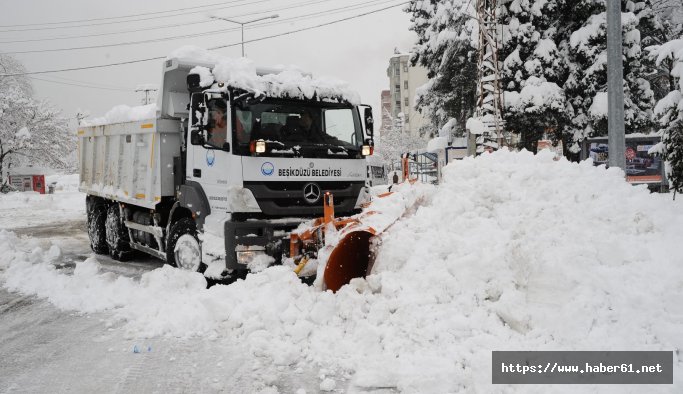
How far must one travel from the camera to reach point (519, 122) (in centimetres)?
1759

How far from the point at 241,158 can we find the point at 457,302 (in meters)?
3.37

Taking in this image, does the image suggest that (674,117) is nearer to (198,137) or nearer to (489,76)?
(489,76)

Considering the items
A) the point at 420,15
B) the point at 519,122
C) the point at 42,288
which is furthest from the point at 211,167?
the point at 420,15

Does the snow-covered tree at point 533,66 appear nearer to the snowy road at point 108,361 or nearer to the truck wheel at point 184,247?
the truck wheel at point 184,247

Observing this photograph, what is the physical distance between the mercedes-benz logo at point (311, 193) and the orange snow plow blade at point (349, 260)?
1.26 meters

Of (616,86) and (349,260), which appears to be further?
(616,86)

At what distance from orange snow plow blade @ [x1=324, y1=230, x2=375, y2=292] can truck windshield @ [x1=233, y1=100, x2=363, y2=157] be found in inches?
63.1

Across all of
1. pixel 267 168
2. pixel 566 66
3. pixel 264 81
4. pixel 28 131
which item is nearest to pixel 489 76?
pixel 566 66

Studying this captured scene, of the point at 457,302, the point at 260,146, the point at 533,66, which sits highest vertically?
the point at 533,66

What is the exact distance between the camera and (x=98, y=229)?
11.3 meters

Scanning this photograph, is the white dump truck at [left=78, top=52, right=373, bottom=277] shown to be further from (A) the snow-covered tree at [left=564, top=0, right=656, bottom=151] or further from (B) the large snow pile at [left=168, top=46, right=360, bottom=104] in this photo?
(A) the snow-covered tree at [left=564, top=0, right=656, bottom=151]

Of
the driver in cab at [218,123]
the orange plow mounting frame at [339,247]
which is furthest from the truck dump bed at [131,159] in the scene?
the orange plow mounting frame at [339,247]

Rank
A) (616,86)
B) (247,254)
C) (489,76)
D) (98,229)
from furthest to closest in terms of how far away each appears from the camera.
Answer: (489,76), (98,229), (616,86), (247,254)

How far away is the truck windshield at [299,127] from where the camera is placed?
682 centimetres
